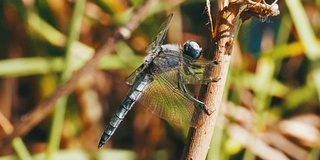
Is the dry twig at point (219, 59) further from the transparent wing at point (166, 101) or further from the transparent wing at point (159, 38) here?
the transparent wing at point (159, 38)

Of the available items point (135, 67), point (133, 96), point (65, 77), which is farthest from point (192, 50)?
point (135, 67)

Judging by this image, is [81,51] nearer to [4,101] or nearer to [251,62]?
[4,101]

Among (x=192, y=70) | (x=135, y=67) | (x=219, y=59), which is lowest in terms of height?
(x=219, y=59)

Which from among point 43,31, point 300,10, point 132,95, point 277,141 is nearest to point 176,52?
point 132,95

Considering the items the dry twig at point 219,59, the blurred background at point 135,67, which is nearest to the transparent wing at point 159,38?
the dry twig at point 219,59

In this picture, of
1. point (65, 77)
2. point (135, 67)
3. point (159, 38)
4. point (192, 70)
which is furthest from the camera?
point (135, 67)

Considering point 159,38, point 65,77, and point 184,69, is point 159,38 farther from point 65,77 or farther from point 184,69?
point 65,77
